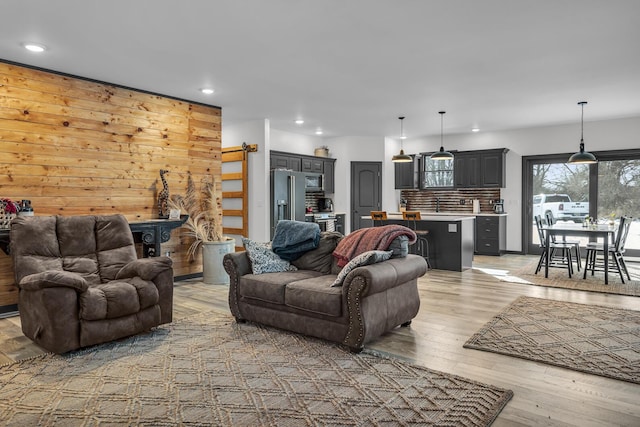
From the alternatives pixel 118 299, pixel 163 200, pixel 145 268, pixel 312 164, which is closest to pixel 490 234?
pixel 312 164

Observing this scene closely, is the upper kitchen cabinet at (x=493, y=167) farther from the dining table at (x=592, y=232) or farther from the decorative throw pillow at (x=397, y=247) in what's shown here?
the decorative throw pillow at (x=397, y=247)

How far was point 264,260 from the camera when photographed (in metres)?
4.21

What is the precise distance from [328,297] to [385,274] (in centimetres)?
48

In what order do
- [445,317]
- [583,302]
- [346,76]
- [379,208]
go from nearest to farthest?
[445,317], [583,302], [346,76], [379,208]

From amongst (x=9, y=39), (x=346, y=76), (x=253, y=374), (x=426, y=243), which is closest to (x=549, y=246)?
(x=426, y=243)

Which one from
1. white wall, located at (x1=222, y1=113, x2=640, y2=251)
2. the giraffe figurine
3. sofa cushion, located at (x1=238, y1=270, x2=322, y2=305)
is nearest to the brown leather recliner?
sofa cushion, located at (x1=238, y1=270, x2=322, y2=305)

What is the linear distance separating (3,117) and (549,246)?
284 inches

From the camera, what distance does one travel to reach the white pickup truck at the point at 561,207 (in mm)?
8570

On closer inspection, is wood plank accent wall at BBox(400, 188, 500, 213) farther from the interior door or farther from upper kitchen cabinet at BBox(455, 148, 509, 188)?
the interior door

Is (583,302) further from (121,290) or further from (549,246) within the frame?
(121,290)

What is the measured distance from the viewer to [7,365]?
3.08 metres

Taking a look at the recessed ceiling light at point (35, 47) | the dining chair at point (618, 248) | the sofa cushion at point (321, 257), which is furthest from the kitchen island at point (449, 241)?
the recessed ceiling light at point (35, 47)

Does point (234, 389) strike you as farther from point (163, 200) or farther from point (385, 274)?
point (163, 200)

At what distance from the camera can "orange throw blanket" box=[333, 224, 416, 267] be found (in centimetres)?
389
